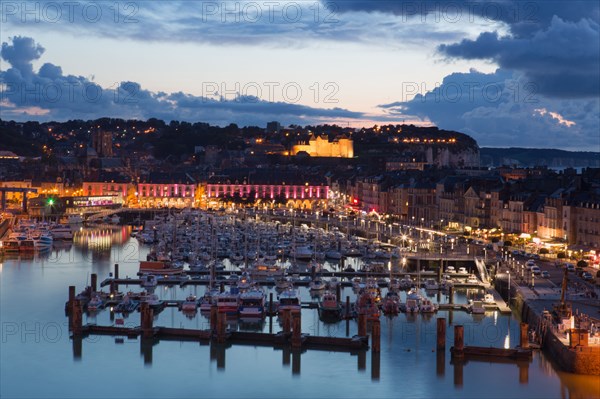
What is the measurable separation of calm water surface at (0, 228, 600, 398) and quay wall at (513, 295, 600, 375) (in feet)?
0.71

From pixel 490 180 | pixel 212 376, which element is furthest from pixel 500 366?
pixel 490 180

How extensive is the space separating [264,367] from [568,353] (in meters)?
6.68

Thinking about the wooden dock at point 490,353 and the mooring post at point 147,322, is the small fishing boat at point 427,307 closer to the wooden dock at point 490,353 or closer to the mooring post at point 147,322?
the wooden dock at point 490,353

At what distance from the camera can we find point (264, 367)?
2495 centimetres

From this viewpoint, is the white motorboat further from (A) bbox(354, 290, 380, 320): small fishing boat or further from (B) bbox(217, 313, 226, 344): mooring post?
(B) bbox(217, 313, 226, 344): mooring post

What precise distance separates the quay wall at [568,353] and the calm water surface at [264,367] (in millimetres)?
217

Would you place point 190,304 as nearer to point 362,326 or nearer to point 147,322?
point 147,322

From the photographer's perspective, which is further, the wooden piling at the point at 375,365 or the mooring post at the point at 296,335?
the mooring post at the point at 296,335

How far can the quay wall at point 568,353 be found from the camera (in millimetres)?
22688

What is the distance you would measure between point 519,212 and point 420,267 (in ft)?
29.2

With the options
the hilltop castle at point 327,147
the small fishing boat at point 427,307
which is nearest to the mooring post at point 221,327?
the small fishing boat at point 427,307

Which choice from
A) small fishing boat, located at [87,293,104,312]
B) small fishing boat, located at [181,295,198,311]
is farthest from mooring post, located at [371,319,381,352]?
small fishing boat, located at [87,293,104,312]


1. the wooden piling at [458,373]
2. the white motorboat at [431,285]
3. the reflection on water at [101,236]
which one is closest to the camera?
the wooden piling at [458,373]

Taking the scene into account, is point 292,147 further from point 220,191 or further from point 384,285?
point 384,285
